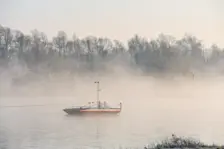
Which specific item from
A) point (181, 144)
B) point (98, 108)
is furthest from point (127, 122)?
point (181, 144)

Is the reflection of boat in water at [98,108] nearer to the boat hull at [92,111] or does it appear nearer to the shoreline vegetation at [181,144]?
the boat hull at [92,111]

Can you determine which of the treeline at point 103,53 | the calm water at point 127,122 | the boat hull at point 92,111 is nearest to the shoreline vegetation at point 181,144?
the calm water at point 127,122

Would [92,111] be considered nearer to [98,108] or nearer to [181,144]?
[98,108]

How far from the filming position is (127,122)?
255 centimetres

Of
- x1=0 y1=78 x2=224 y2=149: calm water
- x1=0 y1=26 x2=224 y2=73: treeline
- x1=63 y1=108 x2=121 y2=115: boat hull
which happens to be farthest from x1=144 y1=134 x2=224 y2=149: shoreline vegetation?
x1=0 y1=26 x2=224 y2=73: treeline

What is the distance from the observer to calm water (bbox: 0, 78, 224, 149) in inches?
94.9

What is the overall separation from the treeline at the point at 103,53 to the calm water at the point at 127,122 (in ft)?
0.57

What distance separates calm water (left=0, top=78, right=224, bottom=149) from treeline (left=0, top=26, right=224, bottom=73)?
0.57ft

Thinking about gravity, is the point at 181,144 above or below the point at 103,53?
below

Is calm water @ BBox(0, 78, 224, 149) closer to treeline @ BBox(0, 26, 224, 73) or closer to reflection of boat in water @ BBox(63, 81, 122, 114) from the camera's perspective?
reflection of boat in water @ BBox(63, 81, 122, 114)

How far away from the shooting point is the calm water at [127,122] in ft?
7.91

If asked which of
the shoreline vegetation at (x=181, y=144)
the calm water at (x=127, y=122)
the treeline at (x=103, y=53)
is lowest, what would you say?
the shoreline vegetation at (x=181, y=144)

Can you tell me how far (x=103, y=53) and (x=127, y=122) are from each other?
1.65 ft

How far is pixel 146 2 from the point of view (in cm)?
263
